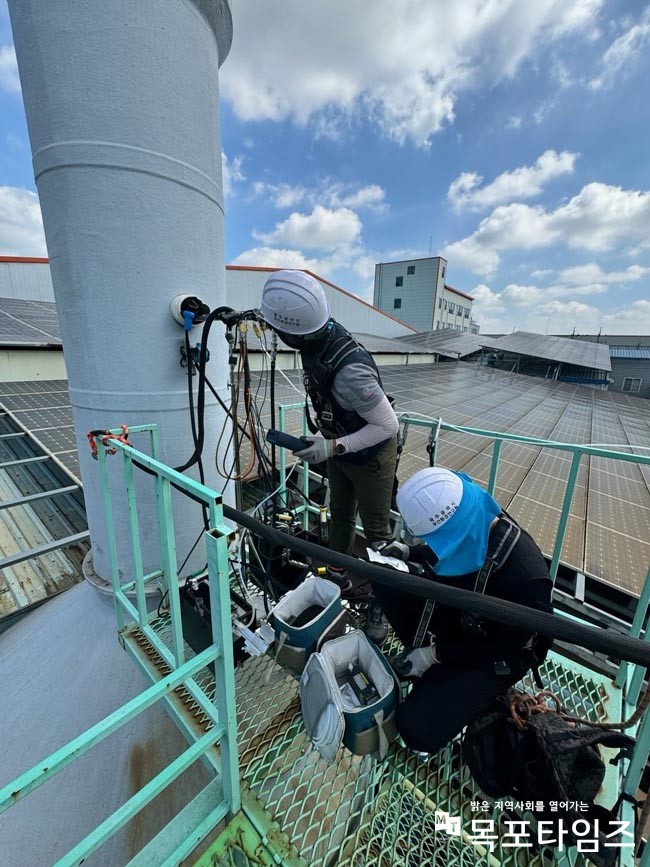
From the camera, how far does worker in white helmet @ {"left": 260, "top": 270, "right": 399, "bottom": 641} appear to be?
195 cm

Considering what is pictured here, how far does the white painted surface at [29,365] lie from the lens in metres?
6.25

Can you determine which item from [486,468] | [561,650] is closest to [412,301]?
[486,468]

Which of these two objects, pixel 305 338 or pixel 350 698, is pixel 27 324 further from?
pixel 350 698

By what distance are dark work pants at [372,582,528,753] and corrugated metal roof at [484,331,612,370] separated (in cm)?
2325

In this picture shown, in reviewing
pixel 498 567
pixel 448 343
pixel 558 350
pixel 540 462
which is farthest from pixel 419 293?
pixel 498 567

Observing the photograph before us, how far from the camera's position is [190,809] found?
1232 millimetres

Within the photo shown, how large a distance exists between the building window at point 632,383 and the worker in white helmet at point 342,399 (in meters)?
33.0

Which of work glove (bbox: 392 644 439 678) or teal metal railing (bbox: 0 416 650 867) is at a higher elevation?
teal metal railing (bbox: 0 416 650 867)

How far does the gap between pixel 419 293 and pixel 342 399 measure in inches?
1545

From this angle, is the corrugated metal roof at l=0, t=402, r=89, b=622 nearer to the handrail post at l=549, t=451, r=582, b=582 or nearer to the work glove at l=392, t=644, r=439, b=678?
the work glove at l=392, t=644, r=439, b=678

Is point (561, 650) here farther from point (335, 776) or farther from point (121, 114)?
point (121, 114)

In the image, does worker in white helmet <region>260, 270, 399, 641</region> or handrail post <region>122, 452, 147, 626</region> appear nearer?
handrail post <region>122, 452, 147, 626</region>

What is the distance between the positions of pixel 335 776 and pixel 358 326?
2204 centimetres

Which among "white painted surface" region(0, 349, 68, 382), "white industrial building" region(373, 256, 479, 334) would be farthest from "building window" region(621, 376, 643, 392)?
"white painted surface" region(0, 349, 68, 382)
